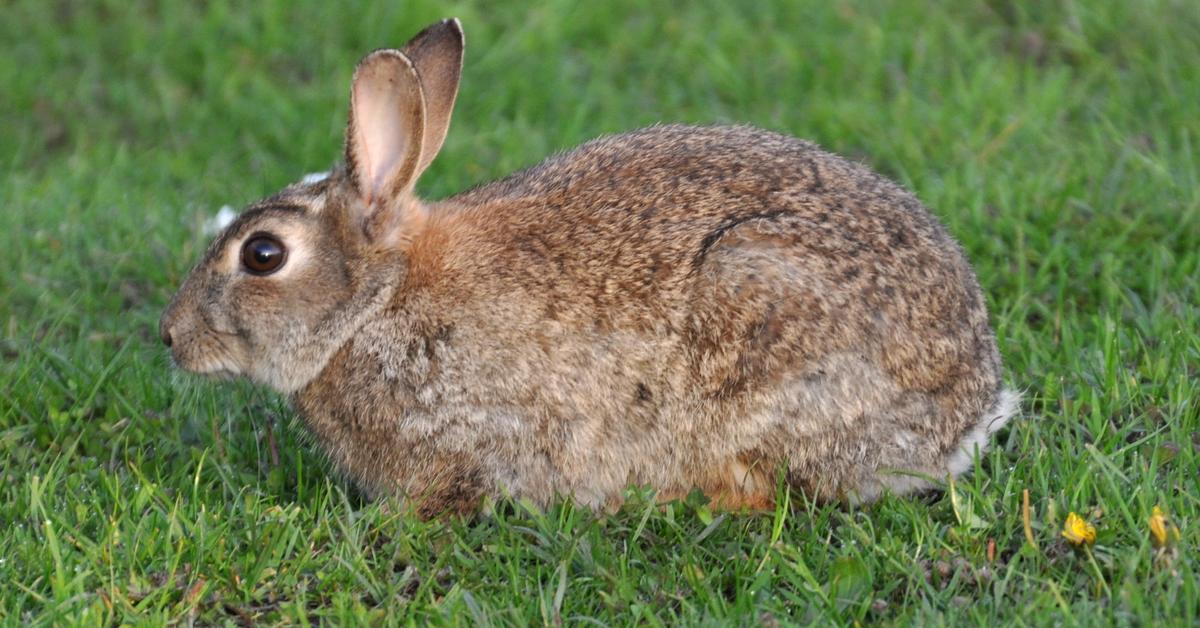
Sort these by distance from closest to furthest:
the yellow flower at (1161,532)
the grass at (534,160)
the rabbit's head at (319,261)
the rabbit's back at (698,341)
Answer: the yellow flower at (1161,532)
the grass at (534,160)
the rabbit's back at (698,341)
the rabbit's head at (319,261)

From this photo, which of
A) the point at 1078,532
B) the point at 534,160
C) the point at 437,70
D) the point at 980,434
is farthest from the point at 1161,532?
the point at 534,160

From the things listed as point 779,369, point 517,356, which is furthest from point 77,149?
point 779,369

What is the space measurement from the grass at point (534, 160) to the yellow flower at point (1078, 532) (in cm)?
6

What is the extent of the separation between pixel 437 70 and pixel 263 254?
2.51ft

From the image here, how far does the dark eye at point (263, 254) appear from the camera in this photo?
4.75 metres

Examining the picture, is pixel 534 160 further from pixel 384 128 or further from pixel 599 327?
pixel 599 327

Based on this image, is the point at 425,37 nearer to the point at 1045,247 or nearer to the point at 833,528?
the point at 833,528

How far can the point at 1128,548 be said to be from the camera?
4.20m

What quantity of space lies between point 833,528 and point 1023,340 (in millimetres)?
1294

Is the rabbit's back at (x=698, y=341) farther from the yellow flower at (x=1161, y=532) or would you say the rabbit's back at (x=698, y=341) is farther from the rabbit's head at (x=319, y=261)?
the yellow flower at (x=1161, y=532)

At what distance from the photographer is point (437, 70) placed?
4.83 metres

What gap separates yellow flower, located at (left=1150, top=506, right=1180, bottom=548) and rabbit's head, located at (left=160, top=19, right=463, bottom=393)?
224 cm

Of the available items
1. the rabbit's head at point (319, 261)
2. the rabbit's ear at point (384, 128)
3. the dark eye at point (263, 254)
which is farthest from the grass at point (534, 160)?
the rabbit's ear at point (384, 128)

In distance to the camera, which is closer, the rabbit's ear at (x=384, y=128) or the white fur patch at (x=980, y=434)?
the rabbit's ear at (x=384, y=128)
